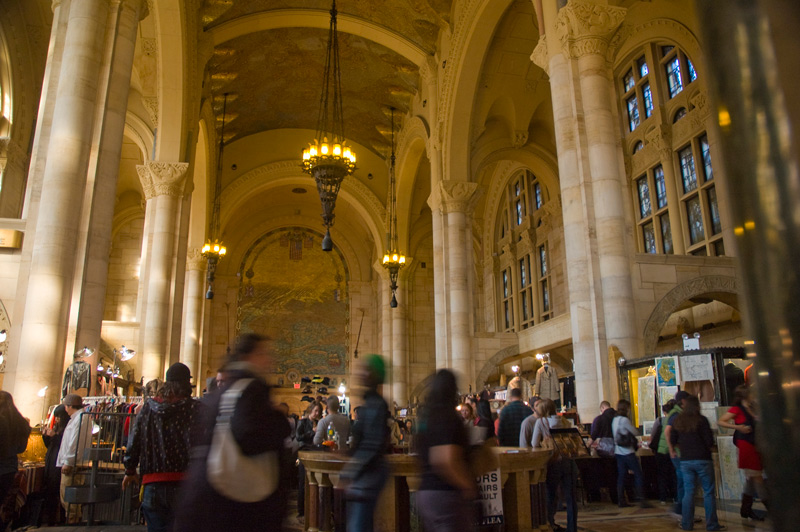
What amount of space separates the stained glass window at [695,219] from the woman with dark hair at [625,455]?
8.75 m

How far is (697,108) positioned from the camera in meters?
14.4

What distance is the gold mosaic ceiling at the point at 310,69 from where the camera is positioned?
1764 centimetres

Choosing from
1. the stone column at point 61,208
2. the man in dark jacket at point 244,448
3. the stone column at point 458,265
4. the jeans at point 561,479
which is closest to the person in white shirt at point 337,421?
the jeans at point 561,479

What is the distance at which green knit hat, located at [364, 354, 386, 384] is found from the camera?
381 centimetres

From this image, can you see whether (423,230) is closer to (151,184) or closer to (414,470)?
(151,184)

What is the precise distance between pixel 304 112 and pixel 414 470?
2114 centimetres

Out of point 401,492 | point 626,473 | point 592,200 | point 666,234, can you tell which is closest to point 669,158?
point 666,234

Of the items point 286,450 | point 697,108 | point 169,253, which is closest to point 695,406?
point 286,450

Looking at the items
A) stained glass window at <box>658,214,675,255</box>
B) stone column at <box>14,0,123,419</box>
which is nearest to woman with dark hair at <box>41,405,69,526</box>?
stone column at <box>14,0,123,419</box>

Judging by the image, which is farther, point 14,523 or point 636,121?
point 636,121

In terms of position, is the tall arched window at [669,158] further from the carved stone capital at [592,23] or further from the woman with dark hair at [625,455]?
the woman with dark hair at [625,455]

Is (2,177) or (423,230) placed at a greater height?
(423,230)

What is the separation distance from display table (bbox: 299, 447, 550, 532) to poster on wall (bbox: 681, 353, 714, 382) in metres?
3.81

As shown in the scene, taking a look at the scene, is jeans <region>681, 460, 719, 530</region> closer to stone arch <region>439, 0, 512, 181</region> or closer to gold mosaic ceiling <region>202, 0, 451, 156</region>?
stone arch <region>439, 0, 512, 181</region>
